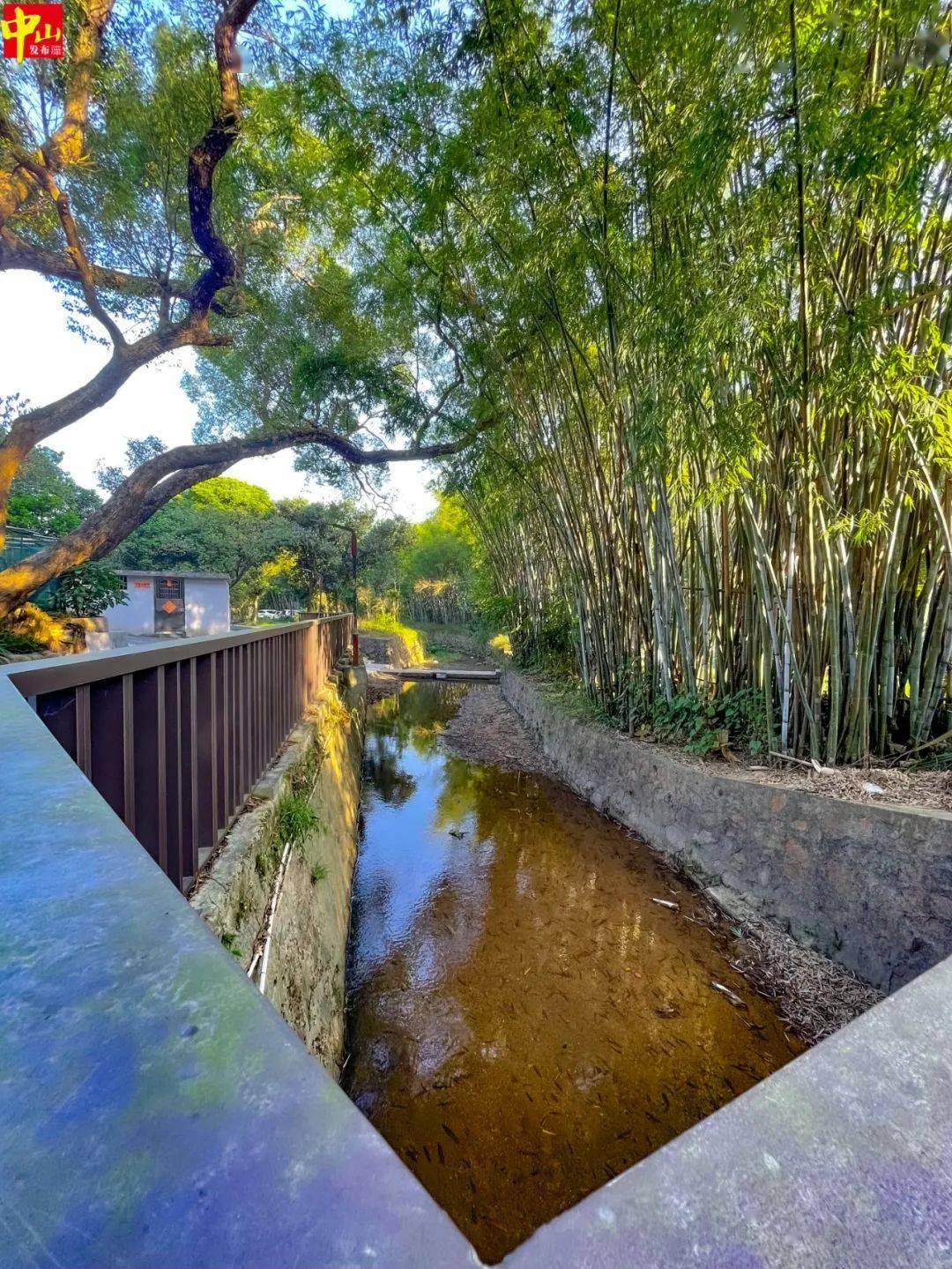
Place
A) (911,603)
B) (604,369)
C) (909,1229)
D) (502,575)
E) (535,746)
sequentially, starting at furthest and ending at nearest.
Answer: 1. (502,575)
2. (535,746)
3. (604,369)
4. (911,603)
5. (909,1229)

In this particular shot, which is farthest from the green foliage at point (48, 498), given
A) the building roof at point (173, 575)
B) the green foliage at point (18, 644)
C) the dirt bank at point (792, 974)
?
the dirt bank at point (792, 974)

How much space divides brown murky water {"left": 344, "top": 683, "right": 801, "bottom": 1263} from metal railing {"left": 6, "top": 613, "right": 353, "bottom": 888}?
3.58ft

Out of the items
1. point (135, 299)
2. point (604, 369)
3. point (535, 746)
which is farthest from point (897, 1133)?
point (135, 299)

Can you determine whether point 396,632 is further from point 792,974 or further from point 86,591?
point 792,974

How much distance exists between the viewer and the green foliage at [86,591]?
6.20 m

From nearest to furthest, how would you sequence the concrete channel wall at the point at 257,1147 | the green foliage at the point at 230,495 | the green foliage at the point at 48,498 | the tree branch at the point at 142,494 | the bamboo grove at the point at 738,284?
the concrete channel wall at the point at 257,1147 → the bamboo grove at the point at 738,284 → the tree branch at the point at 142,494 → the green foliage at the point at 48,498 → the green foliage at the point at 230,495

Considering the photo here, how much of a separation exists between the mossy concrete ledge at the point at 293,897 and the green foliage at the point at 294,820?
0.04 feet

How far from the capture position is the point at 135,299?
563 centimetres

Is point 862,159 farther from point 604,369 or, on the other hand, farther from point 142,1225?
point 142,1225

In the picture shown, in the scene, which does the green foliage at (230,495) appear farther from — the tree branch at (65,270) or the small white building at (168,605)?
the tree branch at (65,270)

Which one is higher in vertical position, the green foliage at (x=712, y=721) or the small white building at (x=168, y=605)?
the small white building at (x=168, y=605)

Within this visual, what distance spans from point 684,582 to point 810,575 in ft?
3.50

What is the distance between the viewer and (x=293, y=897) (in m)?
2.08

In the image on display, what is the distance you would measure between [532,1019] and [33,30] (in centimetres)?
684
